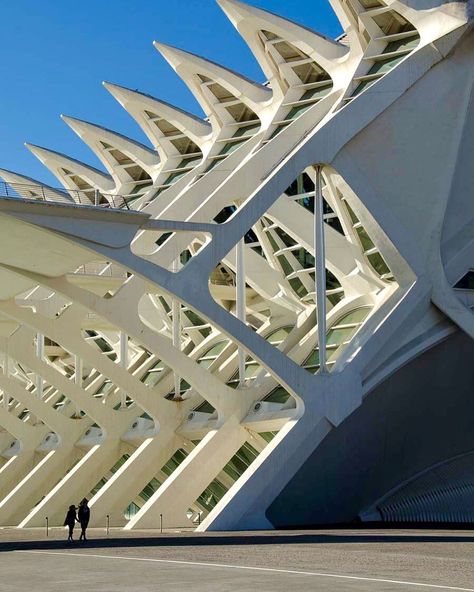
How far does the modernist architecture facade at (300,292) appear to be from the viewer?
2942 centimetres

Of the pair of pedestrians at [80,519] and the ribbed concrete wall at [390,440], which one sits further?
the ribbed concrete wall at [390,440]

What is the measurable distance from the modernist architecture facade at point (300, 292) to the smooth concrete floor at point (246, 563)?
5.38 m

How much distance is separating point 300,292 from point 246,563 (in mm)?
22526

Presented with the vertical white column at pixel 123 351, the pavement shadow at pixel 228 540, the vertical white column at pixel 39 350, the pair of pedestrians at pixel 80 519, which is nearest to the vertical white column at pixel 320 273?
the pavement shadow at pixel 228 540

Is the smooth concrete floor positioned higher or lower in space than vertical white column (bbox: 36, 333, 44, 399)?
lower

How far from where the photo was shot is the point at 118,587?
46.2 feet

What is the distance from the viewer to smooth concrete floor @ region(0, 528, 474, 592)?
14250mm

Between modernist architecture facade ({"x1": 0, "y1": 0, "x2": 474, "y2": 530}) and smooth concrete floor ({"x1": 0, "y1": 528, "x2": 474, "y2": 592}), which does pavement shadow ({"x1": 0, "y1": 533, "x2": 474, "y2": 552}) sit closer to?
smooth concrete floor ({"x1": 0, "y1": 528, "x2": 474, "y2": 592})

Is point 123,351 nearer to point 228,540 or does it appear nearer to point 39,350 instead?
point 39,350

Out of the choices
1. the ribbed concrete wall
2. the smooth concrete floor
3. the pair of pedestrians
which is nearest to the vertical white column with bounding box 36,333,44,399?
the ribbed concrete wall

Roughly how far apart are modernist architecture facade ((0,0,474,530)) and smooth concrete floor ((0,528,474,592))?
17.6ft

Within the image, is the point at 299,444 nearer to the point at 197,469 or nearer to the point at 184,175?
the point at 197,469

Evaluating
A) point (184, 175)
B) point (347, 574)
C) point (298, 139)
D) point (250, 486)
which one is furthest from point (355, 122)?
point (347, 574)

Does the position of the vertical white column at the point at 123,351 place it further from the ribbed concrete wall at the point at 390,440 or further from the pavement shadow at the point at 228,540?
the pavement shadow at the point at 228,540
